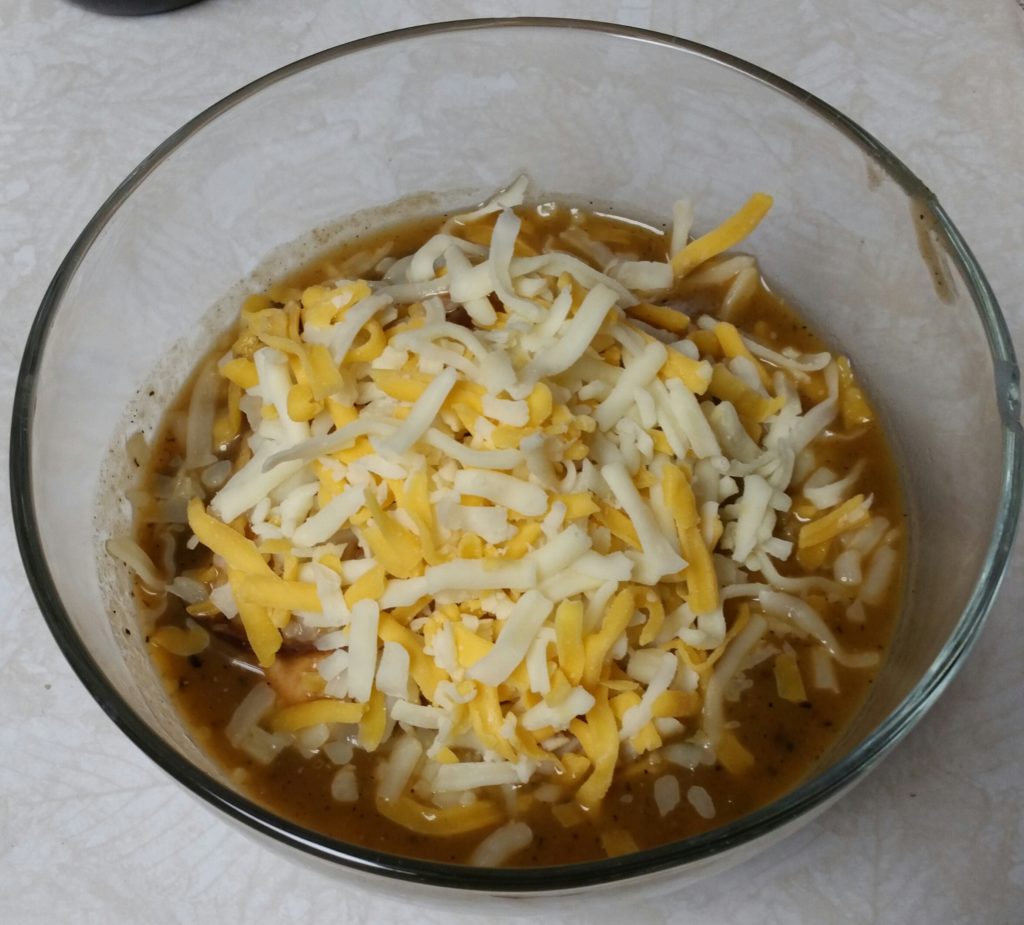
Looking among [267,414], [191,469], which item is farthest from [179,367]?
[267,414]

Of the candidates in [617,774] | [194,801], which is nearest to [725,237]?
[617,774]

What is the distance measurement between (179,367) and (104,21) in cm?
71

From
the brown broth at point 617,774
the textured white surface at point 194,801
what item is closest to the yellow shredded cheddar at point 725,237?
the brown broth at point 617,774

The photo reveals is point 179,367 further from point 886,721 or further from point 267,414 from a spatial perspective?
point 886,721

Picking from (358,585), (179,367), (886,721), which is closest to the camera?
(886,721)

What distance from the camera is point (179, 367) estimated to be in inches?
53.7

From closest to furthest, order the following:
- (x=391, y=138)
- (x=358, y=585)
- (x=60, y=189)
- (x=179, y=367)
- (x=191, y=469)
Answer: (x=358, y=585), (x=191, y=469), (x=179, y=367), (x=391, y=138), (x=60, y=189)

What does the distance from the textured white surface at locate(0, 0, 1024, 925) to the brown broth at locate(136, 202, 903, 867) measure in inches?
4.7

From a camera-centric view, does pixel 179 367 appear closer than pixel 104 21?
Yes

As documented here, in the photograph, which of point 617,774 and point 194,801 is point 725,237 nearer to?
point 617,774

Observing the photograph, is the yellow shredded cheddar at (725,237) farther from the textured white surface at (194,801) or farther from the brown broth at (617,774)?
the textured white surface at (194,801)

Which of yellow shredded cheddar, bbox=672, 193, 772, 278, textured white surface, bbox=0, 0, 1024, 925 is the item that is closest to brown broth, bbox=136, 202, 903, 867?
textured white surface, bbox=0, 0, 1024, 925

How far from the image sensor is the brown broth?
1023mm

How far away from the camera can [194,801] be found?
116 cm
